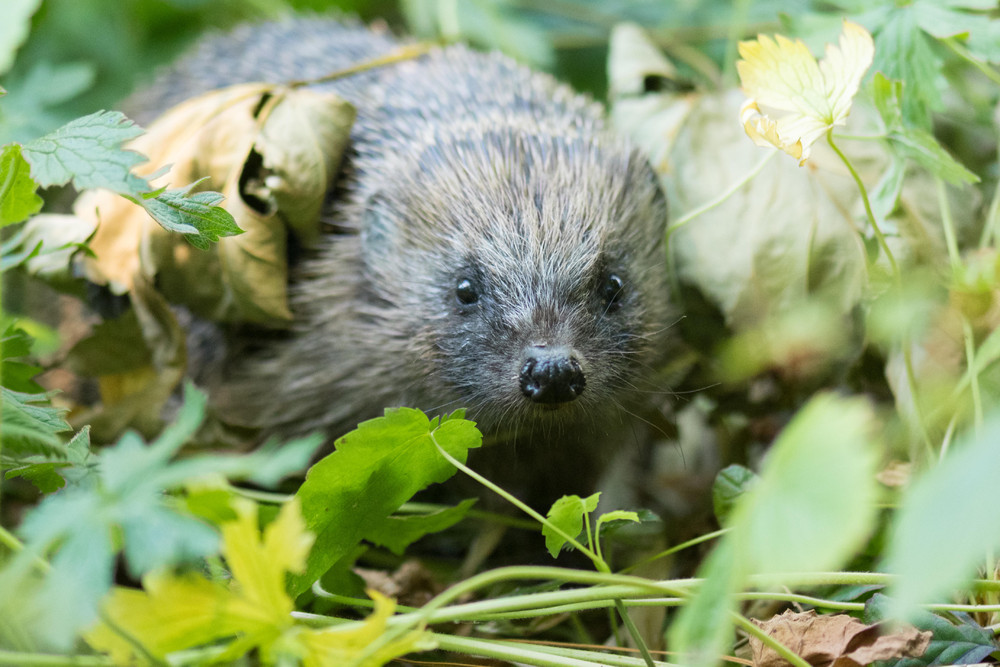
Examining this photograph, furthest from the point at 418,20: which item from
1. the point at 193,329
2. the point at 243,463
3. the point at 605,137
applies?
the point at 243,463

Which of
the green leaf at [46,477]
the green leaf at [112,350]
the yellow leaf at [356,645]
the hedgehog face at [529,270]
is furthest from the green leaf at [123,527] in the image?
the green leaf at [112,350]

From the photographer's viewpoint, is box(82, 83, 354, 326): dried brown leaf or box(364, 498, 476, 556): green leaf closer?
box(364, 498, 476, 556): green leaf

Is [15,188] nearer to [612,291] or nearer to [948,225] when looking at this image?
[612,291]

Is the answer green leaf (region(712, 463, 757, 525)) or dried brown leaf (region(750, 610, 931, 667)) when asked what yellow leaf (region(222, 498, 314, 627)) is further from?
green leaf (region(712, 463, 757, 525))

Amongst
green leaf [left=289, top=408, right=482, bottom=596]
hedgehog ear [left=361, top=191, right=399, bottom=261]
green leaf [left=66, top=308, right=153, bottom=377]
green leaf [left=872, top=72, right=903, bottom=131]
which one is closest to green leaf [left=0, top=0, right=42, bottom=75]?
green leaf [left=289, top=408, right=482, bottom=596]

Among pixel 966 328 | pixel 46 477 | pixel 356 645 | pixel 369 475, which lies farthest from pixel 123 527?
pixel 966 328
